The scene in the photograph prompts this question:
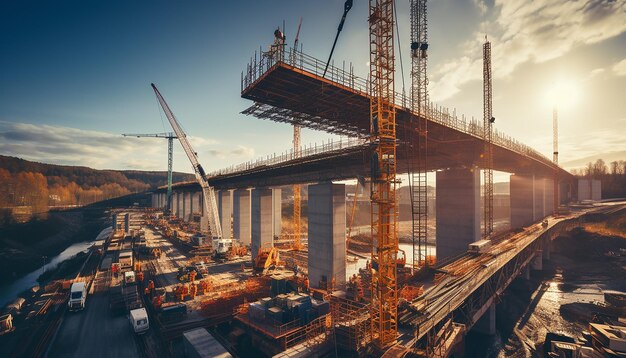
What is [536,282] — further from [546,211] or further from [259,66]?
[259,66]

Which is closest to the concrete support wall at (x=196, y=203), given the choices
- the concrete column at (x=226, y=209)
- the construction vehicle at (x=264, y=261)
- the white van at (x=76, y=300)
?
the concrete column at (x=226, y=209)

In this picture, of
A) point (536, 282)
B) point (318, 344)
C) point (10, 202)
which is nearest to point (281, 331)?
point (318, 344)

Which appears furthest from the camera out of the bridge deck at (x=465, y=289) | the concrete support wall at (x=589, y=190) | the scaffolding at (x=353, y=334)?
the concrete support wall at (x=589, y=190)

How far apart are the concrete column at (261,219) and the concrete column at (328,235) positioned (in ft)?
51.9

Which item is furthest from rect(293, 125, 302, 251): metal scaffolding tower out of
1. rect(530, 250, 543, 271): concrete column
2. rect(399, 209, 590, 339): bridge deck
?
rect(530, 250, 543, 271): concrete column

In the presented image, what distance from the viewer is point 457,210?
40531mm

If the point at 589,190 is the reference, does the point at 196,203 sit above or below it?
below

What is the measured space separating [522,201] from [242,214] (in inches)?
2789

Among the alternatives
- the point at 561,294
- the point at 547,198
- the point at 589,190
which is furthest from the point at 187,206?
the point at 589,190

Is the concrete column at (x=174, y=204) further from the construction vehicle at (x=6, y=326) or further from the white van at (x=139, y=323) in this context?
the white van at (x=139, y=323)

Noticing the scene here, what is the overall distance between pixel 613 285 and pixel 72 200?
240m

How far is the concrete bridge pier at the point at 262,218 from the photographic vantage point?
4975 centimetres

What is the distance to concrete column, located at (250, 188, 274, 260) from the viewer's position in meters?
49.8

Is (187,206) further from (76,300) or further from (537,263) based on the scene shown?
(537,263)
